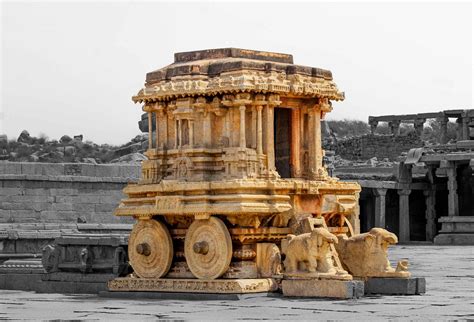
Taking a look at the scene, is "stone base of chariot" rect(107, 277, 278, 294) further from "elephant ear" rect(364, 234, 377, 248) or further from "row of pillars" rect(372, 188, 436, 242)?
"row of pillars" rect(372, 188, 436, 242)

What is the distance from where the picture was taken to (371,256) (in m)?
14.4

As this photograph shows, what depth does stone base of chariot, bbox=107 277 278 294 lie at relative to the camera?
46.3 feet

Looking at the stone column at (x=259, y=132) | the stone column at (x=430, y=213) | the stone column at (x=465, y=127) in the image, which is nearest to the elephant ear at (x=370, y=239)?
the stone column at (x=259, y=132)

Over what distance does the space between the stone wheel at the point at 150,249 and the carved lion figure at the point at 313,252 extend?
6.34 feet

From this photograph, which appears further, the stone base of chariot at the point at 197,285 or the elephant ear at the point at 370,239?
the elephant ear at the point at 370,239

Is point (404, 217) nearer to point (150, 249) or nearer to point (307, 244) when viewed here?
point (150, 249)

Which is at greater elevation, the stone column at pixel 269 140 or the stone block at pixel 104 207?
the stone column at pixel 269 140

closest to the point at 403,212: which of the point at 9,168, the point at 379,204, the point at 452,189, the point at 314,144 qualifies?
the point at 379,204

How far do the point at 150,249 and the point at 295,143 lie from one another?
2.51 metres

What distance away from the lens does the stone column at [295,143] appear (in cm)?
1571

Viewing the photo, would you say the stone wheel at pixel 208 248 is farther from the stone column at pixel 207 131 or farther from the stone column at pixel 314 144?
the stone column at pixel 314 144

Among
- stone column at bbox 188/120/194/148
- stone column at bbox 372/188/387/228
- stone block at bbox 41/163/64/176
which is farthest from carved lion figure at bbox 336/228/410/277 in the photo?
stone column at bbox 372/188/387/228

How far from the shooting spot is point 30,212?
25344 millimetres

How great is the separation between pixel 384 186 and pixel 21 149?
21331mm
